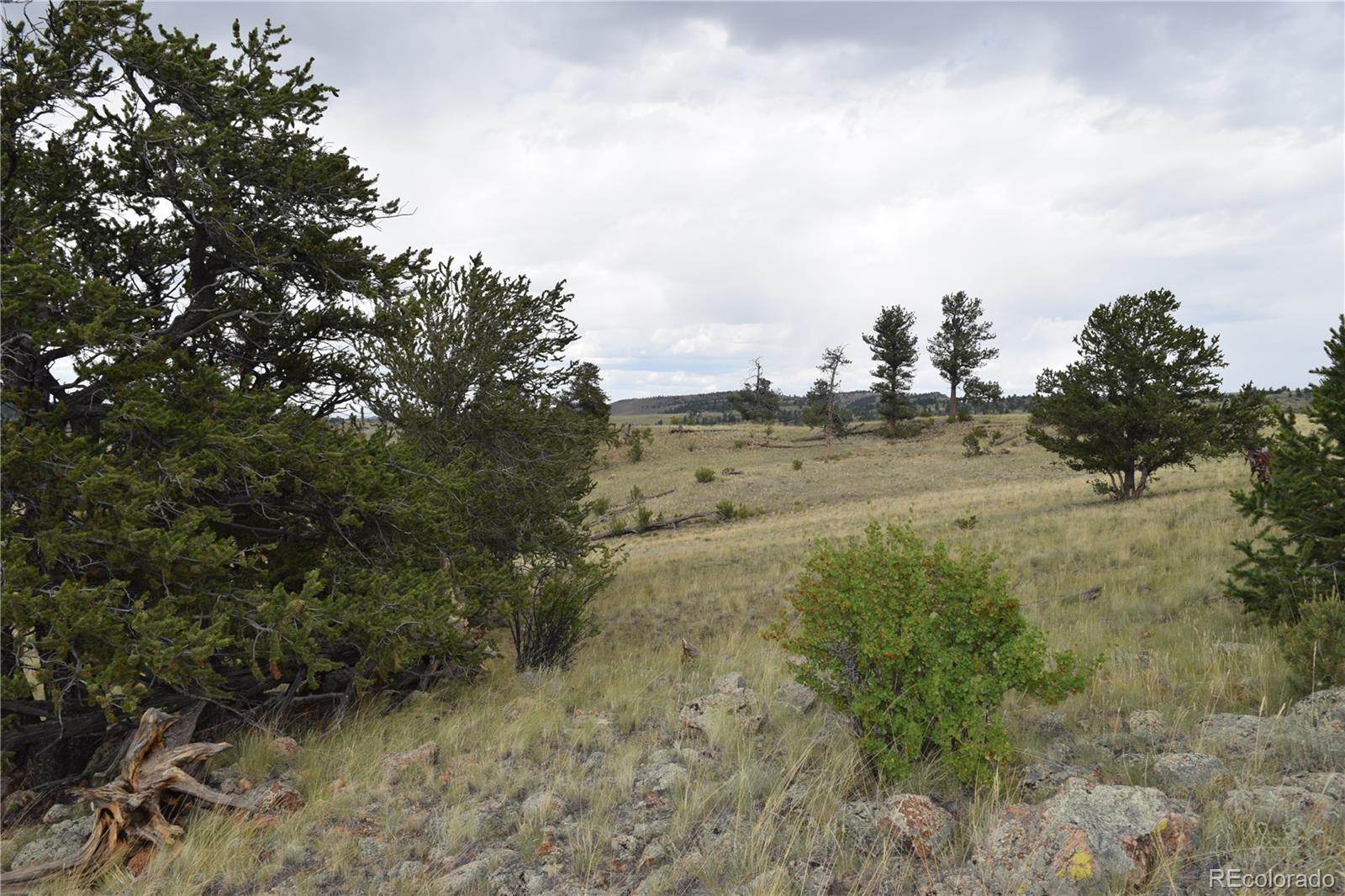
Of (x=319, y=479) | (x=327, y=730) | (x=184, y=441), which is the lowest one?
(x=327, y=730)

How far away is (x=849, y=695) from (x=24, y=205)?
7.70m

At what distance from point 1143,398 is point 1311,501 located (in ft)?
47.4

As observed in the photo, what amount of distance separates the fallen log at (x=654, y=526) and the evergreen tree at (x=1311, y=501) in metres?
23.5

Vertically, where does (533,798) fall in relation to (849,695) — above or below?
below

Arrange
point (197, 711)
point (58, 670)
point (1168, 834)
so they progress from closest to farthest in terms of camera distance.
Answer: point (1168, 834) → point (58, 670) → point (197, 711)

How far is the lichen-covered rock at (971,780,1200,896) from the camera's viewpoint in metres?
2.60

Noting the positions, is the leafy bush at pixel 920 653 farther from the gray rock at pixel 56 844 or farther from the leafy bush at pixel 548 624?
the leafy bush at pixel 548 624

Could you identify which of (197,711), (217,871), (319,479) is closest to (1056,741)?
(217,871)

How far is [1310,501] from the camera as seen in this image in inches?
222

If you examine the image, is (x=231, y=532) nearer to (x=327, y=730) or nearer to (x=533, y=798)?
(x=327, y=730)

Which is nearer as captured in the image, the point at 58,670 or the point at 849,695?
the point at 849,695

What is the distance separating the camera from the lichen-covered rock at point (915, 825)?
10.1ft

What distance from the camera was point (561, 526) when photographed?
12.3 m

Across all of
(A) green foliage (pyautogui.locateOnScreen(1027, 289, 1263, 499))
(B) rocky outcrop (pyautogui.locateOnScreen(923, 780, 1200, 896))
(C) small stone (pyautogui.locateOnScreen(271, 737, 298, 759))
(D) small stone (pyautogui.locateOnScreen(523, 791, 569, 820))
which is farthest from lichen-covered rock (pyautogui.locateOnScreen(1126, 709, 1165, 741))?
(A) green foliage (pyautogui.locateOnScreen(1027, 289, 1263, 499))
